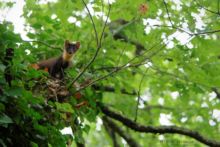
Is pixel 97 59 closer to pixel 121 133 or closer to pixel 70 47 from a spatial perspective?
pixel 70 47

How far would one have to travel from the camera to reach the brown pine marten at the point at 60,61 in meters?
7.99

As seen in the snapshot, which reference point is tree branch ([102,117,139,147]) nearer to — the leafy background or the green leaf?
the leafy background

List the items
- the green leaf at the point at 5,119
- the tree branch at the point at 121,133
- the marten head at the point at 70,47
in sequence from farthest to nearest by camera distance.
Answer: the tree branch at the point at 121,133 → the marten head at the point at 70,47 → the green leaf at the point at 5,119

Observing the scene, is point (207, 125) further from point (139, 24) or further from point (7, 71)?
point (7, 71)

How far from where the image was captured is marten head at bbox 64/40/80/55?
794 cm

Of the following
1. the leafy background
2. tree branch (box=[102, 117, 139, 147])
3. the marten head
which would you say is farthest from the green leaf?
tree branch (box=[102, 117, 139, 147])

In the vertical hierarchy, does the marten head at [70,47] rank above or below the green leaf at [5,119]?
above

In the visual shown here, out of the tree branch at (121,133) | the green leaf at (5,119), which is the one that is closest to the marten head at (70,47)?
the tree branch at (121,133)

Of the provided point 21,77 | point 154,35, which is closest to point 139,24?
point 154,35

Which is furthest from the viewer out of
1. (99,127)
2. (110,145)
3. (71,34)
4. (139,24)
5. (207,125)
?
(99,127)

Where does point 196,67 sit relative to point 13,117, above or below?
above

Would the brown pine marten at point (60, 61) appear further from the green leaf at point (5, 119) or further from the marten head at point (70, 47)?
the green leaf at point (5, 119)

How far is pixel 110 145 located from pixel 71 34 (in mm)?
5230

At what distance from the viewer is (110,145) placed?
12820 mm
